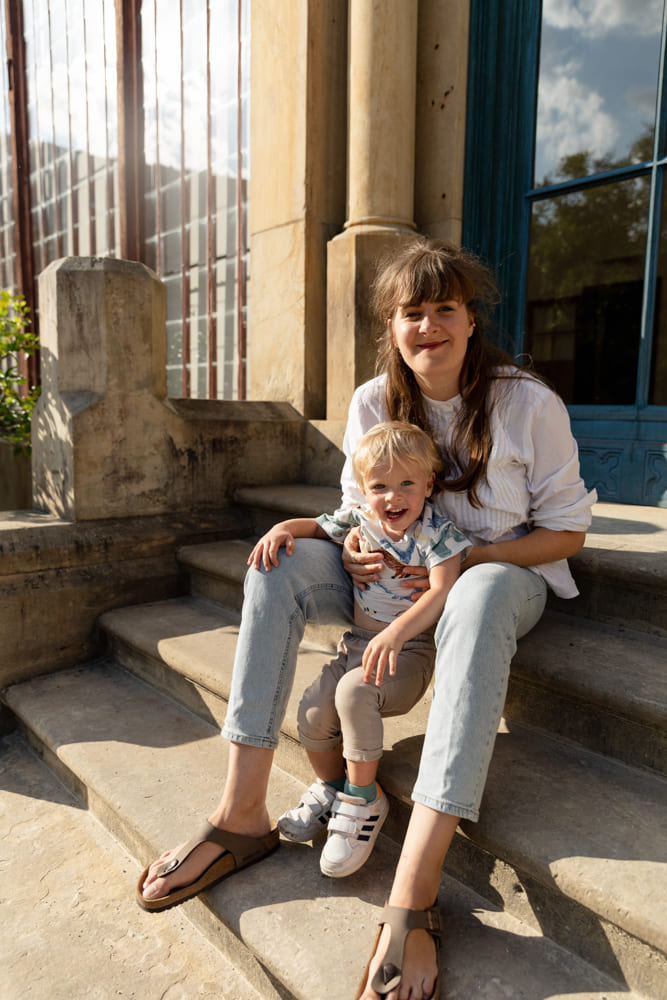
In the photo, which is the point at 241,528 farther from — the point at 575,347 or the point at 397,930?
the point at 397,930

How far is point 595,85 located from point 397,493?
247 centimetres

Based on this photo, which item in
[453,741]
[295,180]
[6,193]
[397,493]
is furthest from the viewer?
[6,193]

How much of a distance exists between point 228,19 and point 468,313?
3604 mm

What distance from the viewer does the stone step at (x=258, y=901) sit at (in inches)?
49.9

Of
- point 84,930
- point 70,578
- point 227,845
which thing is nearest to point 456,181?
point 70,578

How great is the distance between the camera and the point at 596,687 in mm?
1621

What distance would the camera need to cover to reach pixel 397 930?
4.07 feet

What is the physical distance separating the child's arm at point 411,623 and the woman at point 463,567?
0.25 ft

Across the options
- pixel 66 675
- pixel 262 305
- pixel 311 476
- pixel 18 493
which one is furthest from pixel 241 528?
pixel 18 493

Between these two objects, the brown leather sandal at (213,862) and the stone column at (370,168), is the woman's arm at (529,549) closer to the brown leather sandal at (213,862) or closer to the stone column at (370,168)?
the brown leather sandal at (213,862)

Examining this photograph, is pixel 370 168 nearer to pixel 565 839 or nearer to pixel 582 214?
pixel 582 214

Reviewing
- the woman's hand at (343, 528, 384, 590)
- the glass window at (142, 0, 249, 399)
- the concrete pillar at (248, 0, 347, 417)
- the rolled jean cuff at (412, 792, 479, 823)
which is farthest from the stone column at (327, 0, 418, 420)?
the rolled jean cuff at (412, 792, 479, 823)

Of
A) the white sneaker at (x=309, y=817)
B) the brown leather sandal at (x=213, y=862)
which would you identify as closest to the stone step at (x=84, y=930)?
the brown leather sandal at (x=213, y=862)

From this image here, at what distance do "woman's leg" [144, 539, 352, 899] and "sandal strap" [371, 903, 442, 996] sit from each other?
447 millimetres
